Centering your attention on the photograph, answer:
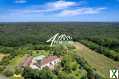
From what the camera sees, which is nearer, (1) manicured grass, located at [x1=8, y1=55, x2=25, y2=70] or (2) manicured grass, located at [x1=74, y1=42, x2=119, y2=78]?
(2) manicured grass, located at [x1=74, y1=42, x2=119, y2=78]

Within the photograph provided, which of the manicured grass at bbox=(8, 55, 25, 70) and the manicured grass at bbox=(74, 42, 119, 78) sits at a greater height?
the manicured grass at bbox=(8, 55, 25, 70)

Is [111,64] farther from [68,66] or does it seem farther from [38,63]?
[38,63]

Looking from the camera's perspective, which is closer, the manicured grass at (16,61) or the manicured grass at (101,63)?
the manicured grass at (101,63)

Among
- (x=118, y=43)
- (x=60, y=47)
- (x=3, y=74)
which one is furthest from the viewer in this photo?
(x=118, y=43)

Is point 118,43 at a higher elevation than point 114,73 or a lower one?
lower

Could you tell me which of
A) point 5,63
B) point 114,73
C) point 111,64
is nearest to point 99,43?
point 111,64

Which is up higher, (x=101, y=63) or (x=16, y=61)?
(x=16, y=61)

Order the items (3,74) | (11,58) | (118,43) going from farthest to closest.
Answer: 1. (118,43)
2. (11,58)
3. (3,74)

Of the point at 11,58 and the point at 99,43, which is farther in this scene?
the point at 99,43

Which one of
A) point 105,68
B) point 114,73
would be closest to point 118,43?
point 105,68

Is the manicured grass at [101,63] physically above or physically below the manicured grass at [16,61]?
below
